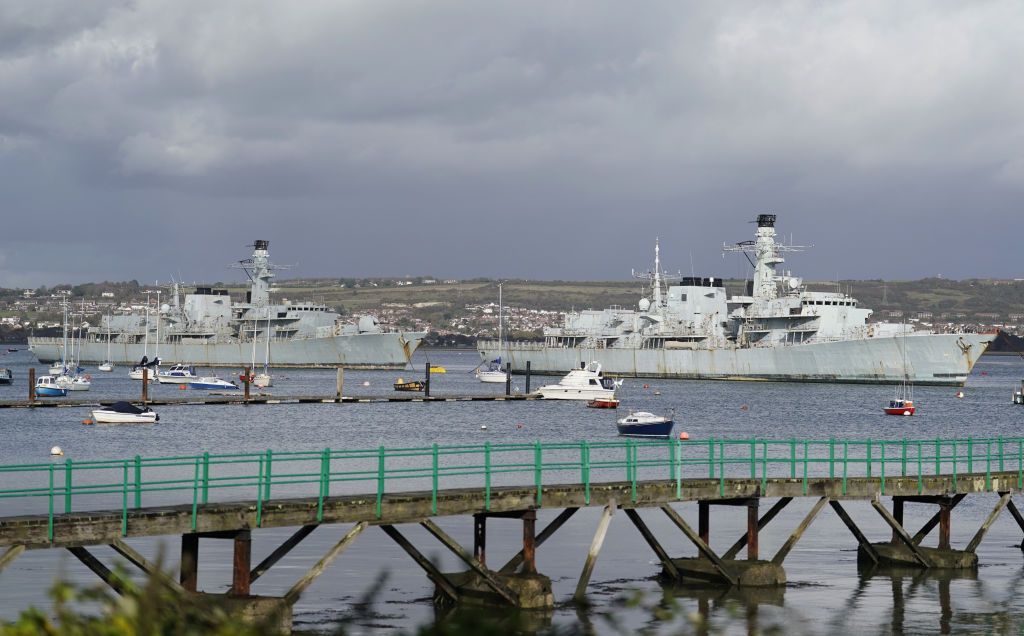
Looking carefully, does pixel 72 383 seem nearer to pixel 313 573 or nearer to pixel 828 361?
pixel 828 361

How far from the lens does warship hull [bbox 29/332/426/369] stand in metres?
166

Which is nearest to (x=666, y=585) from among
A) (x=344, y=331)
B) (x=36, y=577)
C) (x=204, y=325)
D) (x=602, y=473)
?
(x=36, y=577)

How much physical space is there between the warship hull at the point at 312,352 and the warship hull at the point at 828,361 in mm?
27228

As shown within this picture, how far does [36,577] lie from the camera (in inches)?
1067

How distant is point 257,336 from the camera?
171500 millimetres

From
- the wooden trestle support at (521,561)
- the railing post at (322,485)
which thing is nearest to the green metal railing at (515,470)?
the railing post at (322,485)

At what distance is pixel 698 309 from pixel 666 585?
123 meters

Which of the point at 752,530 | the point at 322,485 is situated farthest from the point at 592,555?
the point at 322,485

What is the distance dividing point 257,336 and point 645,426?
361 feet

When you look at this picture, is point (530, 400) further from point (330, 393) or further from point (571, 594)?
point (571, 594)

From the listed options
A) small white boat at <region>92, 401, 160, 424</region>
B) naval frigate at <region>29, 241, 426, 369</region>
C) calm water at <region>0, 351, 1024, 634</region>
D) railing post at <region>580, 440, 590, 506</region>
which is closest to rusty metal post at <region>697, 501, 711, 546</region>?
calm water at <region>0, 351, 1024, 634</region>

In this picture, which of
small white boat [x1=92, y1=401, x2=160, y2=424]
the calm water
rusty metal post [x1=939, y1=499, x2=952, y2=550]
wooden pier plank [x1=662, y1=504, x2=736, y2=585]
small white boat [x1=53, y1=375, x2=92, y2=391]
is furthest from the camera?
small white boat [x1=53, y1=375, x2=92, y2=391]

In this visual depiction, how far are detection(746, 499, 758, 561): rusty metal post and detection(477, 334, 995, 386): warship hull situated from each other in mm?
101836

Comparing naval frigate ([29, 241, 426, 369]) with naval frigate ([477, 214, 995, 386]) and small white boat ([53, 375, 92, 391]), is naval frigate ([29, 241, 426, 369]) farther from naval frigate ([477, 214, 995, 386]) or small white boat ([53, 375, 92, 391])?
small white boat ([53, 375, 92, 391])
